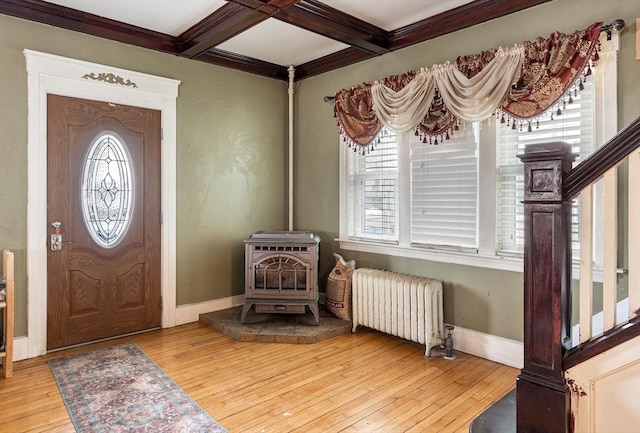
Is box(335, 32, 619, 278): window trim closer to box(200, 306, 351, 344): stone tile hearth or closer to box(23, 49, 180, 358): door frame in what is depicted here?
box(200, 306, 351, 344): stone tile hearth

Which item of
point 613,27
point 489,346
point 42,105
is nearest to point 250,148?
point 42,105

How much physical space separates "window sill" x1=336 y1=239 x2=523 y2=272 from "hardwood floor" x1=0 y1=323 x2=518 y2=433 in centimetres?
77

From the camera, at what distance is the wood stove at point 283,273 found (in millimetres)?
3902

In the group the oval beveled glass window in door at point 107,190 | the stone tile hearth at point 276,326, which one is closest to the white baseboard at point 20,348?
the oval beveled glass window in door at point 107,190

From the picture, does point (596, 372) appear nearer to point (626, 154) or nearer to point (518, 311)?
point (626, 154)

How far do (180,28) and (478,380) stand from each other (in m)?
3.87

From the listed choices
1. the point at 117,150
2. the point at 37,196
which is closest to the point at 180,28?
the point at 117,150

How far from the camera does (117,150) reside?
12.5 ft

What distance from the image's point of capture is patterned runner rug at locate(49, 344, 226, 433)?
236 centimetres

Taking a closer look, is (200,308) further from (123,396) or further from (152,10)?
(152,10)

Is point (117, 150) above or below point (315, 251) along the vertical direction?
above

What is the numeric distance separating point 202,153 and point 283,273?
1538 millimetres

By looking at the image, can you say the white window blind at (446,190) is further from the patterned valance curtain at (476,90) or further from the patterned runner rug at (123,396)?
the patterned runner rug at (123,396)

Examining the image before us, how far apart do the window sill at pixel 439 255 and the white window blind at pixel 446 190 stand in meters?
0.09
